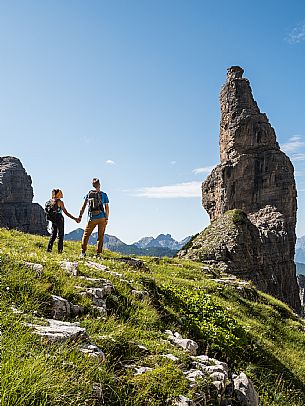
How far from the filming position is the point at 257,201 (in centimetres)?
10431

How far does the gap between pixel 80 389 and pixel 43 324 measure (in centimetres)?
194

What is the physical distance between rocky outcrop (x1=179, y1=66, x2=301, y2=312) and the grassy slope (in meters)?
75.3

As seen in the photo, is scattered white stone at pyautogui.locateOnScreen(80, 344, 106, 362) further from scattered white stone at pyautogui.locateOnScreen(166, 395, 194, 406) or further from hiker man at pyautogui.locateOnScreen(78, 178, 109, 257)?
hiker man at pyautogui.locateOnScreen(78, 178, 109, 257)

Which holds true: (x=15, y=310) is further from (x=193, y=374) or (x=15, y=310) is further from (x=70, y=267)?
(x=70, y=267)

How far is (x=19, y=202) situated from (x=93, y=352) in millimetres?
146313

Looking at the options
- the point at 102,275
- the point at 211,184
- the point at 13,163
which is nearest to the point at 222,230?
the point at 102,275

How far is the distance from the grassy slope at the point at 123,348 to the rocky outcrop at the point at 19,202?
126 m

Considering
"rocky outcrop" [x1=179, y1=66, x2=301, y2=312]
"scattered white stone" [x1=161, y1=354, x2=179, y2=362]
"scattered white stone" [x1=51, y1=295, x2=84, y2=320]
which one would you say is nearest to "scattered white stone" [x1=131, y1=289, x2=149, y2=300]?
"scattered white stone" [x1=51, y1=295, x2=84, y2=320]

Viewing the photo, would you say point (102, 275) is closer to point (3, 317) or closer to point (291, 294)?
point (3, 317)

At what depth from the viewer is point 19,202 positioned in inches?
5640

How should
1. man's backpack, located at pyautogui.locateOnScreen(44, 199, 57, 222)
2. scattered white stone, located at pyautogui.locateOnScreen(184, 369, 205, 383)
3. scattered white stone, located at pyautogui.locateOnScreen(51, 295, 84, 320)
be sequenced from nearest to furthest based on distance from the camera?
scattered white stone, located at pyautogui.locateOnScreen(184, 369, 205, 383), scattered white stone, located at pyautogui.locateOnScreen(51, 295, 84, 320), man's backpack, located at pyautogui.locateOnScreen(44, 199, 57, 222)

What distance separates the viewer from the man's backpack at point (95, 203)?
56.9 ft

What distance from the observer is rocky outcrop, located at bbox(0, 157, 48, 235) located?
136 m

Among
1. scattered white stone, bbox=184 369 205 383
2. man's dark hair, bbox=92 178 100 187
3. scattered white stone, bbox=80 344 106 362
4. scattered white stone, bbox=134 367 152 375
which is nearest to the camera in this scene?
scattered white stone, bbox=80 344 106 362
